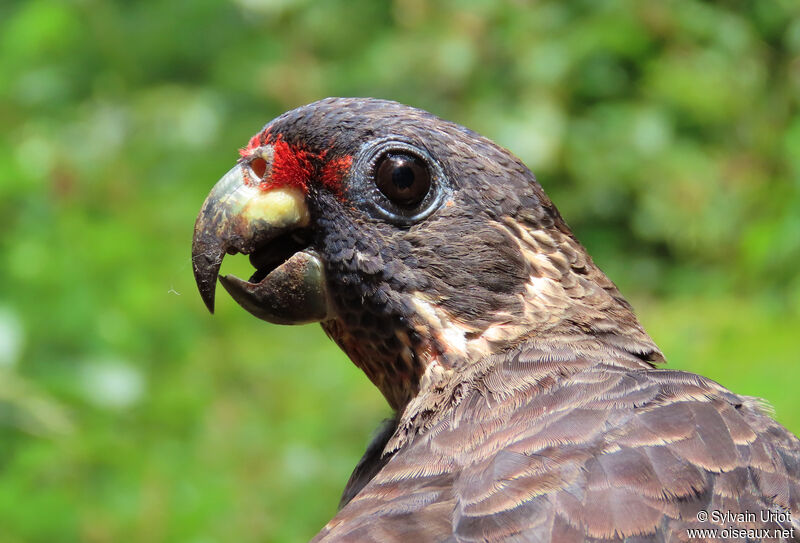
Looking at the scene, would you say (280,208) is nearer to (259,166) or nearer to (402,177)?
→ (259,166)

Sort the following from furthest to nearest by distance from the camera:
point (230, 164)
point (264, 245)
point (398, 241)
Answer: point (230, 164) < point (264, 245) < point (398, 241)

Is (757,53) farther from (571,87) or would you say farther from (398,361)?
(398,361)

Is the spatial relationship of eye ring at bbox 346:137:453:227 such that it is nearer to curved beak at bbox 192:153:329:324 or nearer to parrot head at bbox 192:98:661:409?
parrot head at bbox 192:98:661:409

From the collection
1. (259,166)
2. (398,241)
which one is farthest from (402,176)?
(259,166)

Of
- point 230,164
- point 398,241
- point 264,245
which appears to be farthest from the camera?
point 230,164

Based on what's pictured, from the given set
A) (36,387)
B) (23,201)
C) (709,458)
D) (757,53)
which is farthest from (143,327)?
(757,53)

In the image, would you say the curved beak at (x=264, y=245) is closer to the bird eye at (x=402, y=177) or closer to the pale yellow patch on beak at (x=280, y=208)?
the pale yellow patch on beak at (x=280, y=208)

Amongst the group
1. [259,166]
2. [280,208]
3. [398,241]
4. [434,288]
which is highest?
[259,166]

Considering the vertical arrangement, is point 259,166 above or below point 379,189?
above
